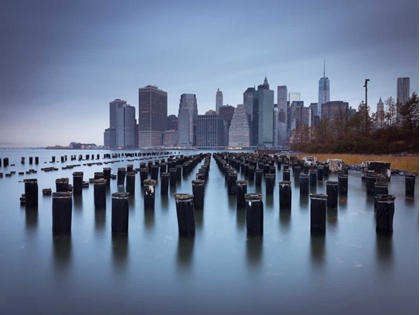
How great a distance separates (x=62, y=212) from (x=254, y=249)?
14.8 ft

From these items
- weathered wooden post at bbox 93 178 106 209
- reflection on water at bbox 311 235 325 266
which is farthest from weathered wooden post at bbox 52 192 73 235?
reflection on water at bbox 311 235 325 266

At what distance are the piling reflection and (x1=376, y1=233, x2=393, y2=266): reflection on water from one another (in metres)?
4.89

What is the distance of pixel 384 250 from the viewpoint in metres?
7.02

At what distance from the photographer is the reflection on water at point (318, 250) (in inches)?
250

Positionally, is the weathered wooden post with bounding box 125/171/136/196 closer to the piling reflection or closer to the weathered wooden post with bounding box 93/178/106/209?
the weathered wooden post with bounding box 93/178/106/209

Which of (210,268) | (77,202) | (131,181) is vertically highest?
(131,181)

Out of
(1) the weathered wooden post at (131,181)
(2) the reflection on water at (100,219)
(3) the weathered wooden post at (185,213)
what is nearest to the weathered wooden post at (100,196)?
(2) the reflection on water at (100,219)

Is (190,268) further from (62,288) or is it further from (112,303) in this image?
(62,288)

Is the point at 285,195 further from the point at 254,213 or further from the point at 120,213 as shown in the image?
the point at 120,213

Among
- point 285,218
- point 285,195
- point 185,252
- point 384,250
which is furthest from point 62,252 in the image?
point 285,195

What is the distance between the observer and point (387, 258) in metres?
6.57

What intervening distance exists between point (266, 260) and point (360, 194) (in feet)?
31.5

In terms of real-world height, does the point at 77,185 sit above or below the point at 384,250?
above

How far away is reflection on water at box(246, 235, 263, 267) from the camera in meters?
6.35
